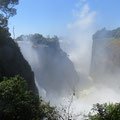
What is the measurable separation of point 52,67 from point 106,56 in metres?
14.8

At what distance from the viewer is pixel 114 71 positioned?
37.8 metres

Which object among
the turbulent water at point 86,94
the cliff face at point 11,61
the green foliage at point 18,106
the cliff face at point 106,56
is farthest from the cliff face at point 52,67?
the green foliage at point 18,106

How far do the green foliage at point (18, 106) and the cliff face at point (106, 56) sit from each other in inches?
1232

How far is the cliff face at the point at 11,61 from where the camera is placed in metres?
16.1

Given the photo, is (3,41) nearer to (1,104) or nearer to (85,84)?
(1,104)

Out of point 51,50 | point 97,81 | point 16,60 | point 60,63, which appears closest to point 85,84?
point 97,81

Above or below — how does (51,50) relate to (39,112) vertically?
above

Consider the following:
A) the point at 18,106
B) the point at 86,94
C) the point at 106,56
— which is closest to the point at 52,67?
the point at 86,94

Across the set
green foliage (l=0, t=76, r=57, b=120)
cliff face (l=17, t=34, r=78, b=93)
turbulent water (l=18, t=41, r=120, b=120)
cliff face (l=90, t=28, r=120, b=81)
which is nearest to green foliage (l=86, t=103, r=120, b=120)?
green foliage (l=0, t=76, r=57, b=120)

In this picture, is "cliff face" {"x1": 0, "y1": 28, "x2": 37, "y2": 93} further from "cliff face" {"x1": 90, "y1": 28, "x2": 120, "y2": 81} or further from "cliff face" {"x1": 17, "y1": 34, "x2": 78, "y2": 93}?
"cliff face" {"x1": 90, "y1": 28, "x2": 120, "y2": 81}

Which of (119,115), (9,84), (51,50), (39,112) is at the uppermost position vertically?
(51,50)

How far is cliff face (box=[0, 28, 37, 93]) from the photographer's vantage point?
16.1m

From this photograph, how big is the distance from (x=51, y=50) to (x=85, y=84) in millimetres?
13192

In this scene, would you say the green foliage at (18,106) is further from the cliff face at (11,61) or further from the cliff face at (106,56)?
the cliff face at (106,56)
